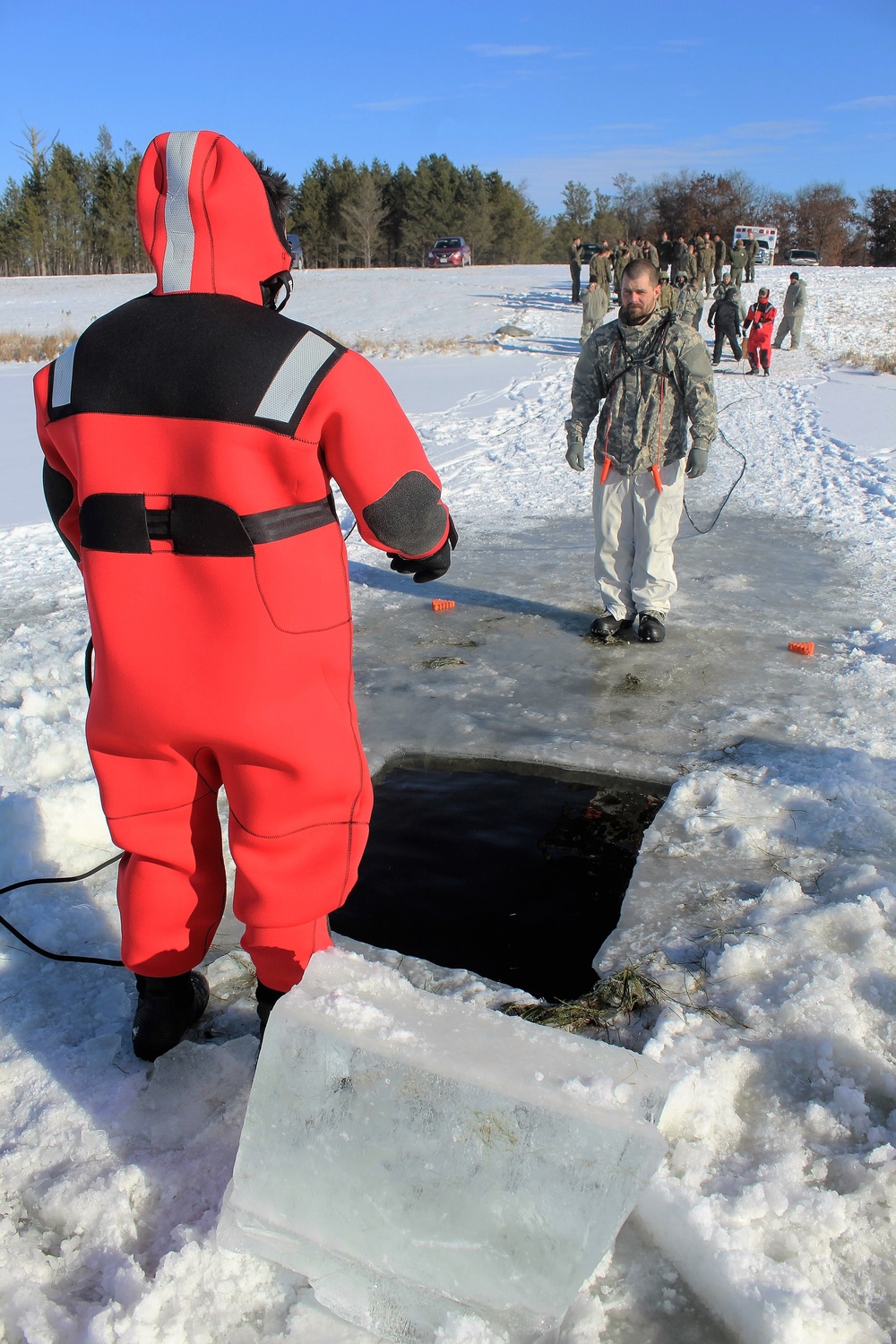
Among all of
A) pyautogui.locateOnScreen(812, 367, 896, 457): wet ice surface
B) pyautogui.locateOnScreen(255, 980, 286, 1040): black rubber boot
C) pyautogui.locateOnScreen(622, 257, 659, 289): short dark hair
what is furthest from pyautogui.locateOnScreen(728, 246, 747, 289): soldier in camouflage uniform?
pyautogui.locateOnScreen(255, 980, 286, 1040): black rubber boot

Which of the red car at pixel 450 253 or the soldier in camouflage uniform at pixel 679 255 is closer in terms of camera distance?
the soldier in camouflage uniform at pixel 679 255

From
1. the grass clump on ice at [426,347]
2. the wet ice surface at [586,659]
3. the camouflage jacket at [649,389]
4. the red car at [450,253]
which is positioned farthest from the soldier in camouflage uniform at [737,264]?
the red car at [450,253]

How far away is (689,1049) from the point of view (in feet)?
7.30

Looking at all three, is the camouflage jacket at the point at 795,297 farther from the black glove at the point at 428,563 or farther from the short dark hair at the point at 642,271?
the black glove at the point at 428,563

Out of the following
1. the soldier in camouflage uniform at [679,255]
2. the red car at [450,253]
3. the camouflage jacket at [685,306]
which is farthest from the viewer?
the red car at [450,253]

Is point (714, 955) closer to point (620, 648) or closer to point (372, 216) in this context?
point (620, 648)

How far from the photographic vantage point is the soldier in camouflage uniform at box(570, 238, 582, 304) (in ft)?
81.3

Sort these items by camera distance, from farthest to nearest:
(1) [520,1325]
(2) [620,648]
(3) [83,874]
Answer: (2) [620,648], (3) [83,874], (1) [520,1325]

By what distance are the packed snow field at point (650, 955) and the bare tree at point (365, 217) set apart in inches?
2325

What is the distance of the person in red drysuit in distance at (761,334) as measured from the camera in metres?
17.1

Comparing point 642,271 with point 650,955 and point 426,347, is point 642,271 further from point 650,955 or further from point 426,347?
point 426,347

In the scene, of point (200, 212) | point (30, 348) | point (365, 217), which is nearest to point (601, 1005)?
point (200, 212)

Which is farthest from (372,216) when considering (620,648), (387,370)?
(620,648)

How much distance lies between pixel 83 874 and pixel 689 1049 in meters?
1.83
